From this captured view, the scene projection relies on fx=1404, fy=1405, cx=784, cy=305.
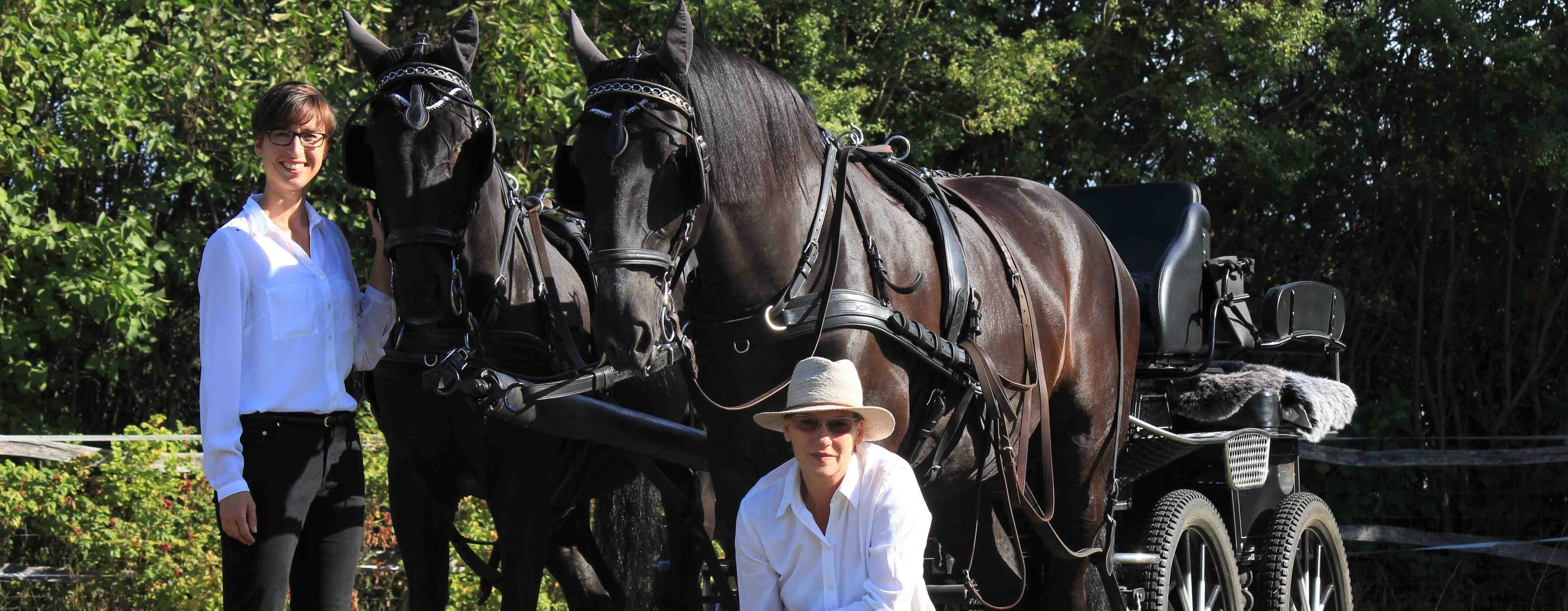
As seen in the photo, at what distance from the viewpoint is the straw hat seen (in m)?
2.62

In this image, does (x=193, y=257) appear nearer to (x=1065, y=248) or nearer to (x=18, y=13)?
→ (x=18, y=13)

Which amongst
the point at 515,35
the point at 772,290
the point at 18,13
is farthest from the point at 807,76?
the point at 772,290

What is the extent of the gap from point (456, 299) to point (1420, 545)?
6.88m

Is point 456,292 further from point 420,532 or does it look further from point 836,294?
point 836,294

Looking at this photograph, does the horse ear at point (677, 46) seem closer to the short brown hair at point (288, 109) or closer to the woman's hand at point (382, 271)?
the short brown hair at point (288, 109)

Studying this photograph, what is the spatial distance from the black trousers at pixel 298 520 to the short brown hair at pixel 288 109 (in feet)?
1.96

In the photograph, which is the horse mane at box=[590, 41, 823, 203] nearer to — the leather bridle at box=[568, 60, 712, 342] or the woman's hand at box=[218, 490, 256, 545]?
the leather bridle at box=[568, 60, 712, 342]

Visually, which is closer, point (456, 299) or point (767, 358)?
point (767, 358)

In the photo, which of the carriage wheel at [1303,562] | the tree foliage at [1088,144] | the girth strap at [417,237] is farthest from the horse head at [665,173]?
the tree foliage at [1088,144]

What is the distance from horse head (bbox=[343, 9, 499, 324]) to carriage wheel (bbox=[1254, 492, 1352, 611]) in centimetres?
302

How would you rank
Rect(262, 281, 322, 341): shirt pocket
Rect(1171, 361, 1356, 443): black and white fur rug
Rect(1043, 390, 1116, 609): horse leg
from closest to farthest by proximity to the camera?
Rect(262, 281, 322, 341): shirt pocket
Rect(1043, 390, 1116, 609): horse leg
Rect(1171, 361, 1356, 443): black and white fur rug

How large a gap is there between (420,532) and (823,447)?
Answer: 64.2 inches

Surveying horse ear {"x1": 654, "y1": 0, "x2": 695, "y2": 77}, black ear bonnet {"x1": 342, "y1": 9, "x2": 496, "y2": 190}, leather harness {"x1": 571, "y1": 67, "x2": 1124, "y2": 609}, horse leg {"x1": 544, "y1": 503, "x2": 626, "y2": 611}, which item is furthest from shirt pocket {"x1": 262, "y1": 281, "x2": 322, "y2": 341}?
horse leg {"x1": 544, "y1": 503, "x2": 626, "y2": 611}

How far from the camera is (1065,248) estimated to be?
13.4ft
